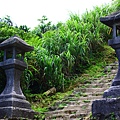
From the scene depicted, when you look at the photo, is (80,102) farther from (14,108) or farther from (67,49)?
(67,49)

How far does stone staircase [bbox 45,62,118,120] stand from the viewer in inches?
237

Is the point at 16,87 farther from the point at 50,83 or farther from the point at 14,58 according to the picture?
the point at 50,83

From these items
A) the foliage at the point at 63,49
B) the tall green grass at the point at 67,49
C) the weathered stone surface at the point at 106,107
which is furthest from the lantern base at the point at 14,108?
the tall green grass at the point at 67,49

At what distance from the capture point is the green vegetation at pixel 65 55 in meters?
7.84

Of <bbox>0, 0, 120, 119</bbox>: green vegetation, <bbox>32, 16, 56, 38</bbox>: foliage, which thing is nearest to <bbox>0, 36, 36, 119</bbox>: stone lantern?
<bbox>0, 0, 120, 119</bbox>: green vegetation

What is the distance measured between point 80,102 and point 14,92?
1.40 meters

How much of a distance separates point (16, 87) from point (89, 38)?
3.98 metres

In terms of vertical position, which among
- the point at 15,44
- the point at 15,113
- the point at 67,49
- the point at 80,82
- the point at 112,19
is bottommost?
the point at 15,113

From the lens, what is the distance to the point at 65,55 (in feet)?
28.4

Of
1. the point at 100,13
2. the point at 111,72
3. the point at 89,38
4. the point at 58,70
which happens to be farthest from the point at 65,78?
the point at 100,13

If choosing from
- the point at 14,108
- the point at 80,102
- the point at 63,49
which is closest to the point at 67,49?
the point at 63,49

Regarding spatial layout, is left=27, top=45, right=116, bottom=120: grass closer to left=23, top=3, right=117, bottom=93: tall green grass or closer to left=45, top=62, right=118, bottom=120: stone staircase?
left=45, top=62, right=118, bottom=120: stone staircase

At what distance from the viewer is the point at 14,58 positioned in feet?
21.0

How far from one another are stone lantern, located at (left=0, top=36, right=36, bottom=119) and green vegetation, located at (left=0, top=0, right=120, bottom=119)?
2.40ft
